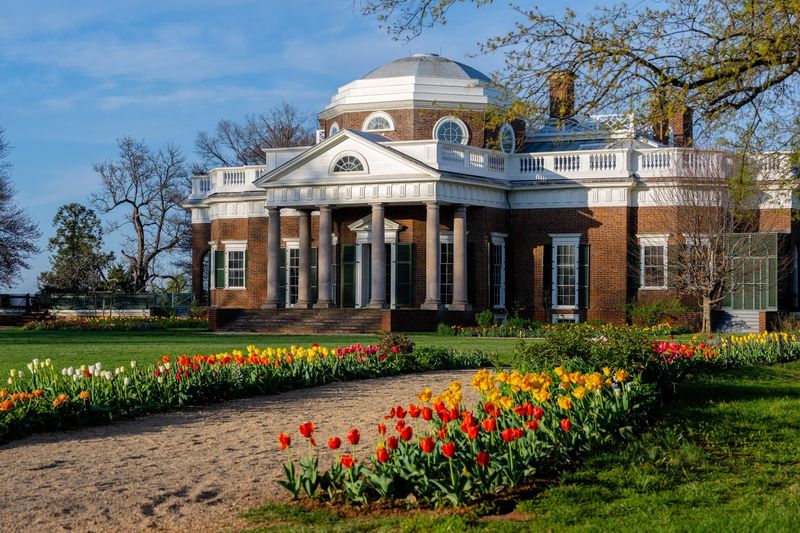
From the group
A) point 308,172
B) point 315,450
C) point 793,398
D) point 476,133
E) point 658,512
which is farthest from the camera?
point 476,133

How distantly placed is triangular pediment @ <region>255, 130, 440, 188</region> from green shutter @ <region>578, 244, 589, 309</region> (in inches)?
256

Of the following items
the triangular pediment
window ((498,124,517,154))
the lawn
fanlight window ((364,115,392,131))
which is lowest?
the lawn

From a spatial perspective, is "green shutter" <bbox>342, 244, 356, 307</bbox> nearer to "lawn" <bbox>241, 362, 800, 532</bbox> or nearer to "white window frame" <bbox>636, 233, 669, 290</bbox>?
"white window frame" <bbox>636, 233, 669, 290</bbox>

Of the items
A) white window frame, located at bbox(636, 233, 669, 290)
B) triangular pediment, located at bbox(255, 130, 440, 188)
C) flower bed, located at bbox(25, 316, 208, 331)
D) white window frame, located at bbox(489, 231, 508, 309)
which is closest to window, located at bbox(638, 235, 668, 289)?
white window frame, located at bbox(636, 233, 669, 290)

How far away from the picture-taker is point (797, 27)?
451 inches

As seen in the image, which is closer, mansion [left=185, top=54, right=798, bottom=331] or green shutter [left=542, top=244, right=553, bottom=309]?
mansion [left=185, top=54, right=798, bottom=331]

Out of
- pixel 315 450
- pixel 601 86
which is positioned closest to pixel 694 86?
pixel 601 86

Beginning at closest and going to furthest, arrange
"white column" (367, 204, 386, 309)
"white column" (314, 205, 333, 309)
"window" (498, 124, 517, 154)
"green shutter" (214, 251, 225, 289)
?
"white column" (367, 204, 386, 309)
"white column" (314, 205, 333, 309)
"window" (498, 124, 517, 154)
"green shutter" (214, 251, 225, 289)

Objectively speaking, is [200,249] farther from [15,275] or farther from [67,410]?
[67,410]

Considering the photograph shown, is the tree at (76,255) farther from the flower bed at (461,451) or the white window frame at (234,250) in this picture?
the flower bed at (461,451)

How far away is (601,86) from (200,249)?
35567mm

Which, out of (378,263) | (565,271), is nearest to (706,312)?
(565,271)

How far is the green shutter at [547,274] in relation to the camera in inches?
1495

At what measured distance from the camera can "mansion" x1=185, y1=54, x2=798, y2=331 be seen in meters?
35.5
